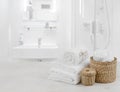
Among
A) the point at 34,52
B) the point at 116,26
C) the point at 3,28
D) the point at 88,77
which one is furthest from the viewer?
the point at 34,52

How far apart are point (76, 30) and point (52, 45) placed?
697 millimetres

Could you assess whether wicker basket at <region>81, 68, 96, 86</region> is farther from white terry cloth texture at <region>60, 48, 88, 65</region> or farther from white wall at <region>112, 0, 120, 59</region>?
white wall at <region>112, 0, 120, 59</region>

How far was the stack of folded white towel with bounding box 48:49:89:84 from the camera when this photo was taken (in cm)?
106

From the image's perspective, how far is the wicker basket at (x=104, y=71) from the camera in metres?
1.05

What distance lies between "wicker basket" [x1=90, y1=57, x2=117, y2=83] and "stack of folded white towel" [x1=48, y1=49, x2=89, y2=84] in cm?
10

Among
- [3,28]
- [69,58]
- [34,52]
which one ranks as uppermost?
[3,28]

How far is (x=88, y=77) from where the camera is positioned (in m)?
1.02

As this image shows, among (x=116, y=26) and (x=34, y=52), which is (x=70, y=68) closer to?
(x=116, y=26)

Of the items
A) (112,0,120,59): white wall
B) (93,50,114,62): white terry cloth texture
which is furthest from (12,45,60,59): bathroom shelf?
(93,50,114,62): white terry cloth texture

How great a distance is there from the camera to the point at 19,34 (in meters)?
3.21

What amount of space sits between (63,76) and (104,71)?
255mm

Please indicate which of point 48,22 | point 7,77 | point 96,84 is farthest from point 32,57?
point 96,84

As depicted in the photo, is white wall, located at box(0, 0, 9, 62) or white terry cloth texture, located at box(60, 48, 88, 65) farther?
white wall, located at box(0, 0, 9, 62)

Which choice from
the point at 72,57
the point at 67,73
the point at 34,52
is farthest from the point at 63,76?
the point at 34,52
